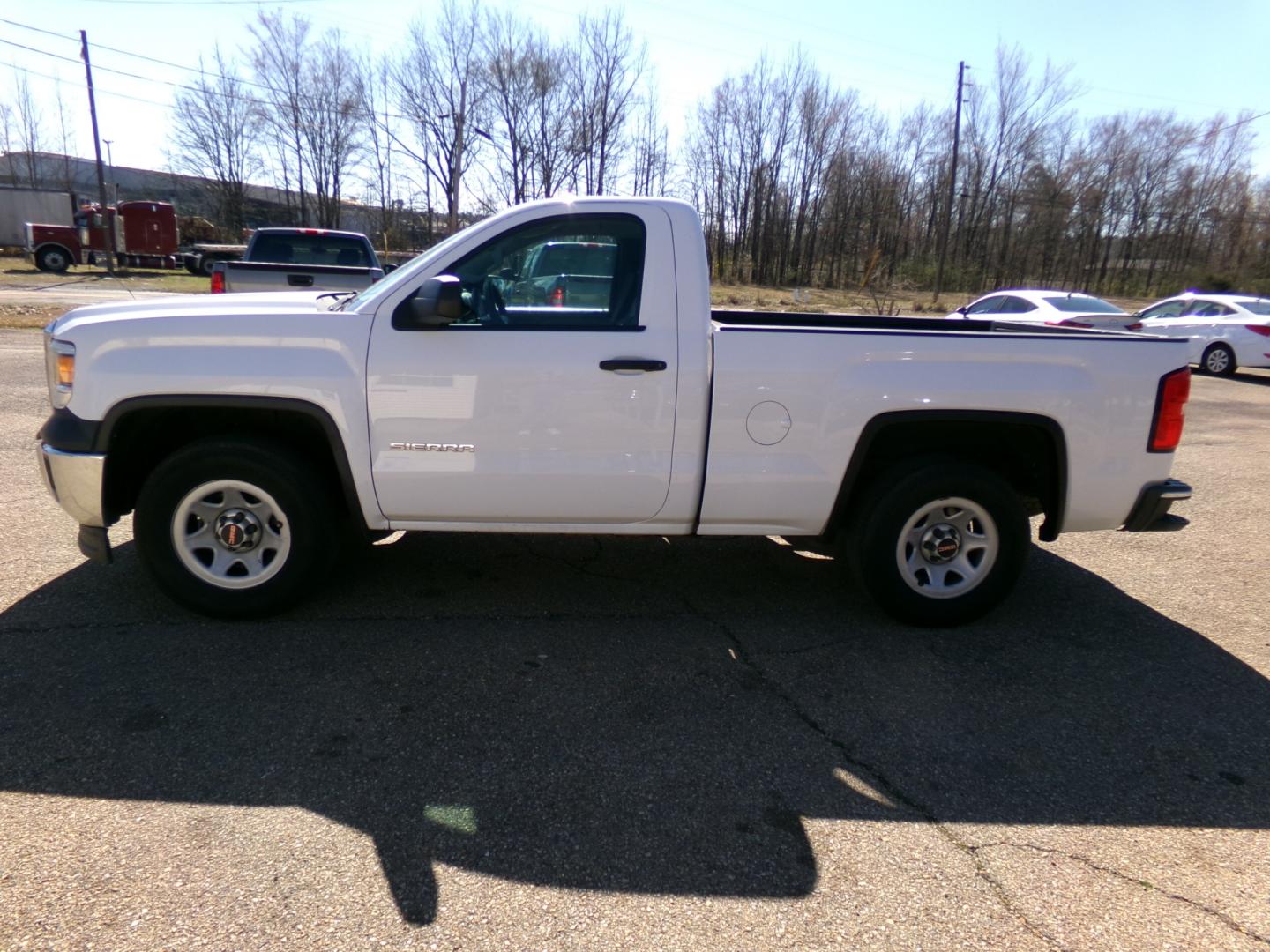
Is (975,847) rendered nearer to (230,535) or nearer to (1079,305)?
(230,535)

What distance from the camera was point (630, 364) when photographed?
385 centimetres

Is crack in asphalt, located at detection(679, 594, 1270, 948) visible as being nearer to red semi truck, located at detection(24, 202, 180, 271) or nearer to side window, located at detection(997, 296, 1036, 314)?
side window, located at detection(997, 296, 1036, 314)

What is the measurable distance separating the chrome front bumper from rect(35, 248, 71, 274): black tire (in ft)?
118

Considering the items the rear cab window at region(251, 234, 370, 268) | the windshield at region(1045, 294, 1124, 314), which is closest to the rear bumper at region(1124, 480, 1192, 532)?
the rear cab window at region(251, 234, 370, 268)

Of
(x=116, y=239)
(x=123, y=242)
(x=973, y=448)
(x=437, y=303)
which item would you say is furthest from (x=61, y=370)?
(x=123, y=242)

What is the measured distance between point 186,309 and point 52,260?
36329mm

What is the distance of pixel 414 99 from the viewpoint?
170 ft

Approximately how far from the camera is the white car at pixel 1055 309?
14.5 metres

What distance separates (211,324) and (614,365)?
5.96ft

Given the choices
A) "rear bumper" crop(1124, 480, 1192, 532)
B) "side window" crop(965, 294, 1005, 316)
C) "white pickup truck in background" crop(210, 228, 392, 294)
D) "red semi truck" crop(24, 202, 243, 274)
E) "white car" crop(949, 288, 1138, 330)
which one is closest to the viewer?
"rear bumper" crop(1124, 480, 1192, 532)

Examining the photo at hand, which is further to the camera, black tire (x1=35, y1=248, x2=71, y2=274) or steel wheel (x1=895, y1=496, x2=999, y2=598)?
black tire (x1=35, y1=248, x2=71, y2=274)

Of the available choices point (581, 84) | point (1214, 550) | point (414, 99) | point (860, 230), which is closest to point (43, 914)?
point (1214, 550)

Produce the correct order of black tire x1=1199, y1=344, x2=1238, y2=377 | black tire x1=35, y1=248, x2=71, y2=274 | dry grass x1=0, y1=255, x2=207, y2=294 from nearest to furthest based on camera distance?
black tire x1=1199, y1=344, x2=1238, y2=377
dry grass x1=0, y1=255, x2=207, y2=294
black tire x1=35, y1=248, x2=71, y2=274

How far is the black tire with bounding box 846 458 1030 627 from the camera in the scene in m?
4.16
